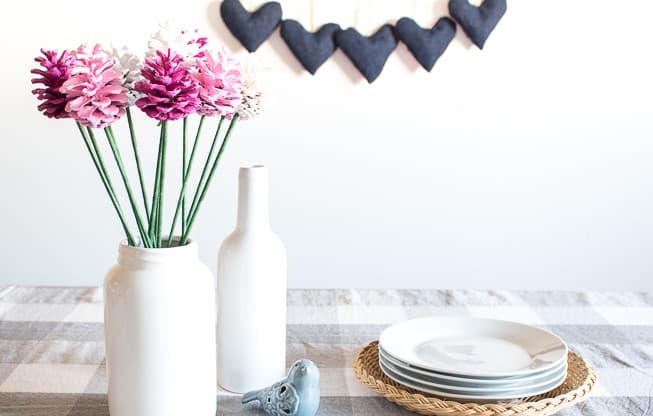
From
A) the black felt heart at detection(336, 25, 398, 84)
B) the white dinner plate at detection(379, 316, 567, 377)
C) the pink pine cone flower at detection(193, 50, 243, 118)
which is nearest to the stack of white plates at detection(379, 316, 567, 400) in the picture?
the white dinner plate at detection(379, 316, 567, 377)

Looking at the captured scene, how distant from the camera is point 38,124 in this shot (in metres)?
2.49

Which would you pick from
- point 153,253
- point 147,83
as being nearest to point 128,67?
point 147,83

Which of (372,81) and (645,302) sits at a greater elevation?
(372,81)

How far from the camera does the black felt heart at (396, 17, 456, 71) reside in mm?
2387

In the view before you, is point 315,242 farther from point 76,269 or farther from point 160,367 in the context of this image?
point 160,367

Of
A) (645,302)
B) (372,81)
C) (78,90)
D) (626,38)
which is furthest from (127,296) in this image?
(626,38)

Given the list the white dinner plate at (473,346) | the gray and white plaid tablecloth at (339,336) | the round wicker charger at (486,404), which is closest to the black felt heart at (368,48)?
the gray and white plaid tablecloth at (339,336)

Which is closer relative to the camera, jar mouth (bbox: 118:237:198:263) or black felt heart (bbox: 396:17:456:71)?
jar mouth (bbox: 118:237:198:263)

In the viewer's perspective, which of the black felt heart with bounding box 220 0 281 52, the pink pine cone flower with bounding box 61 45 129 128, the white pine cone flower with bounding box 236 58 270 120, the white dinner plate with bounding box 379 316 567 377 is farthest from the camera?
the black felt heart with bounding box 220 0 281 52

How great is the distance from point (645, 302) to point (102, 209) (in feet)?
5.63

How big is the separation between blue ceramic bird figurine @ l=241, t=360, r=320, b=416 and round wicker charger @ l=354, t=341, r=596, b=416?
0.09m

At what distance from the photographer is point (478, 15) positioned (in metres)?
2.38

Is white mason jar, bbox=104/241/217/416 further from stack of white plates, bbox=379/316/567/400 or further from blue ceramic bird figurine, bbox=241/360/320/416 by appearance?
stack of white plates, bbox=379/316/567/400

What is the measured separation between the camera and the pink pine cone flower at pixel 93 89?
749 mm
